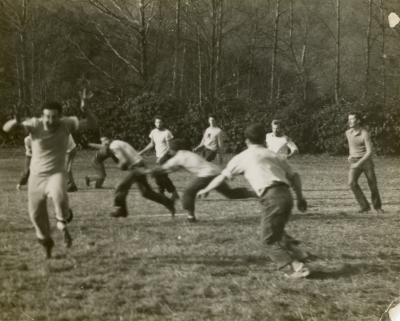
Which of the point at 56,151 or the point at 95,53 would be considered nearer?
the point at 56,151

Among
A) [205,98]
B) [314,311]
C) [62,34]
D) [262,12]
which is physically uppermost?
[262,12]

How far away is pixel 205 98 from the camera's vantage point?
21078 millimetres

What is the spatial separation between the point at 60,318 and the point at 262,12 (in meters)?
26.9

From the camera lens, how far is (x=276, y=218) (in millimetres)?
5066

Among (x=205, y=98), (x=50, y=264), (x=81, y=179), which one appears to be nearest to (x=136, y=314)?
(x=50, y=264)

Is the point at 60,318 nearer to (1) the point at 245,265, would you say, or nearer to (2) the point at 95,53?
(1) the point at 245,265

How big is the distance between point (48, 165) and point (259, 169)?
2116 millimetres

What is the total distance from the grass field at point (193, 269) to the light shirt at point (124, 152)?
0.81 metres

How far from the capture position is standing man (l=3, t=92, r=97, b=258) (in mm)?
5551

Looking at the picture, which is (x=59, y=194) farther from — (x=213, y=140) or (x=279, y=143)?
(x=213, y=140)

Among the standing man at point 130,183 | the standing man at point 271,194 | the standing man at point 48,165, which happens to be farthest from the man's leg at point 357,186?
the standing man at point 48,165

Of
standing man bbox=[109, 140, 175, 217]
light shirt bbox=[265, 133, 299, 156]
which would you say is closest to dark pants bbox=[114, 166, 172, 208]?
standing man bbox=[109, 140, 175, 217]

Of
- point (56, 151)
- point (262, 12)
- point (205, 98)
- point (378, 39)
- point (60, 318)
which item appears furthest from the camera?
point (262, 12)

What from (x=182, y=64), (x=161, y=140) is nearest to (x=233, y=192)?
(x=161, y=140)
